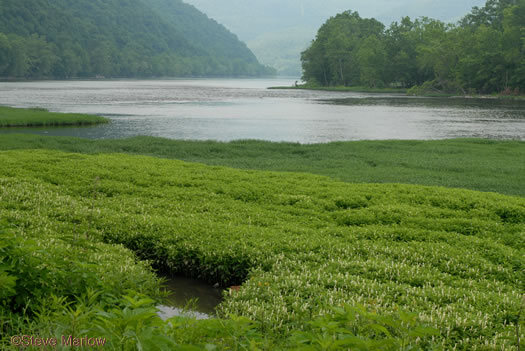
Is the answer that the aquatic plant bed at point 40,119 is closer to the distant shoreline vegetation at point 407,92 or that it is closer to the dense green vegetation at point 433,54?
the dense green vegetation at point 433,54

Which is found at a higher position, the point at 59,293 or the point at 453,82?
the point at 453,82

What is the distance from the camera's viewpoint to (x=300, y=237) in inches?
459

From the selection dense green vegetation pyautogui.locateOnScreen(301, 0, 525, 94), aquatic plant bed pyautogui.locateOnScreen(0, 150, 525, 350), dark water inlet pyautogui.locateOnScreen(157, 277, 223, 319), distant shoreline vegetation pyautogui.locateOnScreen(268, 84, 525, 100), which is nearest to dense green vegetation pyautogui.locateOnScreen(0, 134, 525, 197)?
aquatic plant bed pyautogui.locateOnScreen(0, 150, 525, 350)

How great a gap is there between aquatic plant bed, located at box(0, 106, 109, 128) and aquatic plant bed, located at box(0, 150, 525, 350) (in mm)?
30987

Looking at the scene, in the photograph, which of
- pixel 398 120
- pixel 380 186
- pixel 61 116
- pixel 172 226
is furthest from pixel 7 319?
pixel 398 120

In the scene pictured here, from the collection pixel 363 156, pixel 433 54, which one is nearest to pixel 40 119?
pixel 363 156

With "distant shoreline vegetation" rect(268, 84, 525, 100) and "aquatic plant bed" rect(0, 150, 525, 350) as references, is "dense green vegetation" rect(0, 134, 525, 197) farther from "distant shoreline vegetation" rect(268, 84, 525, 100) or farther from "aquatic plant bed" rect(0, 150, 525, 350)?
"distant shoreline vegetation" rect(268, 84, 525, 100)

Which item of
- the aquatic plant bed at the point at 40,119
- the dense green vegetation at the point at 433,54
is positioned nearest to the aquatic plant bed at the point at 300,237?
the aquatic plant bed at the point at 40,119

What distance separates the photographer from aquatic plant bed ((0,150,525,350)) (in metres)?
8.05

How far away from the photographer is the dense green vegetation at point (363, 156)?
23125mm

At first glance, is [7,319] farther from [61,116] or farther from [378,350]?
[61,116]

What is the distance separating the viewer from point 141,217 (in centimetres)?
1282

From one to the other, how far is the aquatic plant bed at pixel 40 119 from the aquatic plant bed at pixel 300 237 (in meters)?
31.0

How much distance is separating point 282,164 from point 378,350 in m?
22.8
